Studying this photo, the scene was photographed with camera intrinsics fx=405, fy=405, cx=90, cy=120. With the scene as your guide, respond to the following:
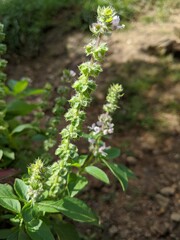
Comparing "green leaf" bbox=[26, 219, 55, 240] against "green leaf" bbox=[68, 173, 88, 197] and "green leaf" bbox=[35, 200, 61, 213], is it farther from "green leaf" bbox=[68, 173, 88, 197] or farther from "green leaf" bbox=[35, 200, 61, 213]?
"green leaf" bbox=[68, 173, 88, 197]

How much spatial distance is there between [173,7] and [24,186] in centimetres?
393

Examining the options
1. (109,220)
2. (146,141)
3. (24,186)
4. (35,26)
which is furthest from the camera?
(35,26)

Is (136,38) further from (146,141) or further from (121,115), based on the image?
(146,141)

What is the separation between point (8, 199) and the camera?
203 centimetres

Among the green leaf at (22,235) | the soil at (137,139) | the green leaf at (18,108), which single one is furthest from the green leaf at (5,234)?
the green leaf at (18,108)

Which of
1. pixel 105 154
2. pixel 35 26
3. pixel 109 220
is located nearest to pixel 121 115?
pixel 109 220

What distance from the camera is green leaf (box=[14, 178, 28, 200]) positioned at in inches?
80.6

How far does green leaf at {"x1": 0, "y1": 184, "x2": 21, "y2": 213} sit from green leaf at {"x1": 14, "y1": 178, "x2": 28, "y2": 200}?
3 centimetres

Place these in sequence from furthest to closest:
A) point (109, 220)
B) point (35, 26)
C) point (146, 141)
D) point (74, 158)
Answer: point (35, 26)
point (146, 141)
point (109, 220)
point (74, 158)

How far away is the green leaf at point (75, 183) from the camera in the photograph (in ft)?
7.75

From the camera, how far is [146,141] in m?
3.73

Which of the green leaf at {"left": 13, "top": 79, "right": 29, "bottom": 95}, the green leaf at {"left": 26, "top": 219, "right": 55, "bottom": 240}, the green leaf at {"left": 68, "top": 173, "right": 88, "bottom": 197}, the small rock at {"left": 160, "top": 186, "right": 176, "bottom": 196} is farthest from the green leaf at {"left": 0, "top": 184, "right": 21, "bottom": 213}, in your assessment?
the small rock at {"left": 160, "top": 186, "right": 176, "bottom": 196}

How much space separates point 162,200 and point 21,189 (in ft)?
4.99

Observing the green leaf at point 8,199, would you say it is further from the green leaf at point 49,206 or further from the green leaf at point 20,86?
the green leaf at point 20,86
